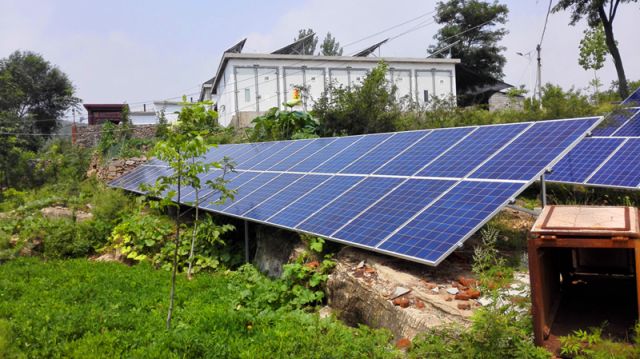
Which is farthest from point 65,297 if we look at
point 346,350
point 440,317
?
point 440,317

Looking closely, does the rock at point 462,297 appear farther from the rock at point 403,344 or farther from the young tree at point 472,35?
the young tree at point 472,35

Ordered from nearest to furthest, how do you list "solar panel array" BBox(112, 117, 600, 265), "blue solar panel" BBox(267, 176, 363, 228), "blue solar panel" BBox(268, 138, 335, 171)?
"solar panel array" BBox(112, 117, 600, 265) → "blue solar panel" BBox(267, 176, 363, 228) → "blue solar panel" BBox(268, 138, 335, 171)

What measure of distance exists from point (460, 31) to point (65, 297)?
43.0 meters

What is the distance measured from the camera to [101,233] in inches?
490

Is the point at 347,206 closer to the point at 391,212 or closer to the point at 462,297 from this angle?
the point at 391,212

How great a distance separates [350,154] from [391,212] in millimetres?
3596

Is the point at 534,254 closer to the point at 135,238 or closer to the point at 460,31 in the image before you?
the point at 135,238

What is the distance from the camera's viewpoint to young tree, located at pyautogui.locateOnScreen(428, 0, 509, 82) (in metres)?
43.1

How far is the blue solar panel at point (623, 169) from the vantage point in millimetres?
9078

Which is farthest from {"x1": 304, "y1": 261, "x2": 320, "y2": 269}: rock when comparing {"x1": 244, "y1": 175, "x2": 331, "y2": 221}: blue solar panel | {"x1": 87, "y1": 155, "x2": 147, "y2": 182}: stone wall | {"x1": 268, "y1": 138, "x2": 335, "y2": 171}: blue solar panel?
{"x1": 87, "y1": 155, "x2": 147, "y2": 182}: stone wall

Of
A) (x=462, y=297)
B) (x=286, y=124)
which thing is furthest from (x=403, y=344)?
(x=286, y=124)

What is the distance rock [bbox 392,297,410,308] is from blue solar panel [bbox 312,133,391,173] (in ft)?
13.7

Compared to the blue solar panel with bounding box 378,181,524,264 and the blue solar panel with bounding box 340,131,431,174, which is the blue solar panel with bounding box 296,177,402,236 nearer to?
the blue solar panel with bounding box 340,131,431,174

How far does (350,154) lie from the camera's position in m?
9.80
